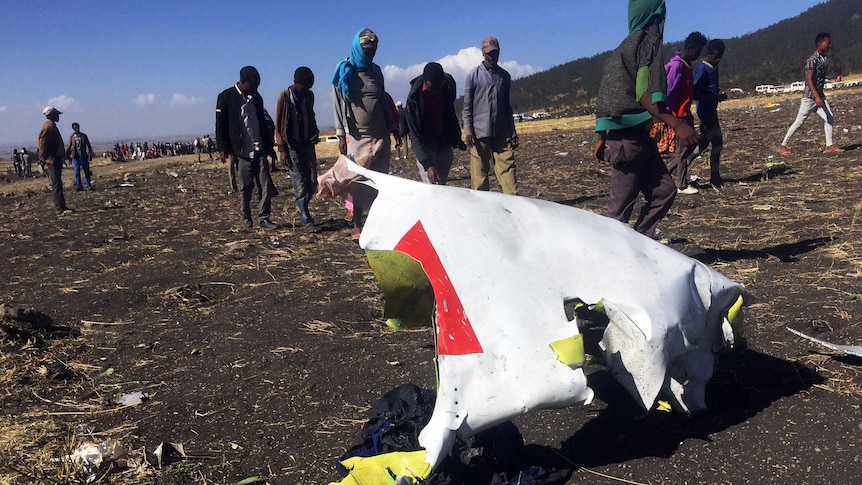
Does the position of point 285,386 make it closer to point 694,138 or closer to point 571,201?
point 694,138

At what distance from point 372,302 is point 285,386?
127 centimetres

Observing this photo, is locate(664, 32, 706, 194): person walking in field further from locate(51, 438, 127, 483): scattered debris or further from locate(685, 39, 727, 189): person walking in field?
locate(51, 438, 127, 483): scattered debris

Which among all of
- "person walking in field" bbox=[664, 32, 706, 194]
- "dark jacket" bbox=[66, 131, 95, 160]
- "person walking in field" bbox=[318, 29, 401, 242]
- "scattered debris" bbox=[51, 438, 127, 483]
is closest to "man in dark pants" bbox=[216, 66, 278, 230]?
"person walking in field" bbox=[318, 29, 401, 242]

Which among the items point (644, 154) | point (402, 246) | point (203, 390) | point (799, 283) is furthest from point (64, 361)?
point (799, 283)

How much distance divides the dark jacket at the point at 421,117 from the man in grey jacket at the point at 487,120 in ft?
0.67

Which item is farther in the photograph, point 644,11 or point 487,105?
point 487,105

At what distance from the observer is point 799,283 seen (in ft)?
12.2

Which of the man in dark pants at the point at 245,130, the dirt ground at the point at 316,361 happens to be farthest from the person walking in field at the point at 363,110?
the man in dark pants at the point at 245,130

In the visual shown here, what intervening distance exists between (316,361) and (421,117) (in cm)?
292

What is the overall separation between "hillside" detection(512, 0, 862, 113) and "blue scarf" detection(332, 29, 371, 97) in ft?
152

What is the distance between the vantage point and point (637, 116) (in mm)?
3500

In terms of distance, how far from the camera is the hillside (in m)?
56.8

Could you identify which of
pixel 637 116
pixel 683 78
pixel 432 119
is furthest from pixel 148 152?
pixel 637 116

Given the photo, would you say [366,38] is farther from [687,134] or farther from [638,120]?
[687,134]
